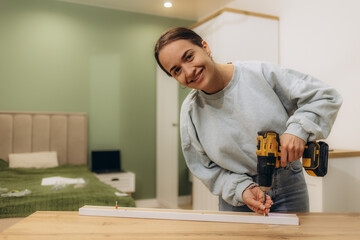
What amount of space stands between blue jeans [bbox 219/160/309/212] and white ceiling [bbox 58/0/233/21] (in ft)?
10.7

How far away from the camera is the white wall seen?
255 cm

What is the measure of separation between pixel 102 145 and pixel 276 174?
3339mm

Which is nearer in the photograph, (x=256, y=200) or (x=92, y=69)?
(x=256, y=200)

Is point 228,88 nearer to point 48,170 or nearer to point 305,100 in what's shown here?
point 305,100

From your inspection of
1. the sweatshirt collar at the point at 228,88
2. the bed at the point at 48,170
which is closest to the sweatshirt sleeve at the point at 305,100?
the sweatshirt collar at the point at 228,88

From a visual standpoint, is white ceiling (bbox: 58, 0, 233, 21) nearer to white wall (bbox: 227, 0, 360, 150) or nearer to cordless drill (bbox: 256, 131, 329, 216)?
white wall (bbox: 227, 0, 360, 150)

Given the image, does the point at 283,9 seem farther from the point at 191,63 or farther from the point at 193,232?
the point at 193,232

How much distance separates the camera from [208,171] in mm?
1306

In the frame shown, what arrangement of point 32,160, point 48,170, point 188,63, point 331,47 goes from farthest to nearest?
point 32,160 < point 48,170 < point 331,47 < point 188,63

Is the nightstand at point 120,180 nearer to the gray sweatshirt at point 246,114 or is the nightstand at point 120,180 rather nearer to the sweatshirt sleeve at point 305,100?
the gray sweatshirt at point 246,114

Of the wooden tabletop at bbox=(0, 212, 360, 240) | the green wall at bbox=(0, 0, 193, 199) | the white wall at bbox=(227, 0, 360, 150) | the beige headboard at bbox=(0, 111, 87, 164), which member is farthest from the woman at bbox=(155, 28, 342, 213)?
the green wall at bbox=(0, 0, 193, 199)

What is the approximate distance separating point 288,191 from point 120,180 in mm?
2910

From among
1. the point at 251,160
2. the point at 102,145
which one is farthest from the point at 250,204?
the point at 102,145

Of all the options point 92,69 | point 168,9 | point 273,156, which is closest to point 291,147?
point 273,156
